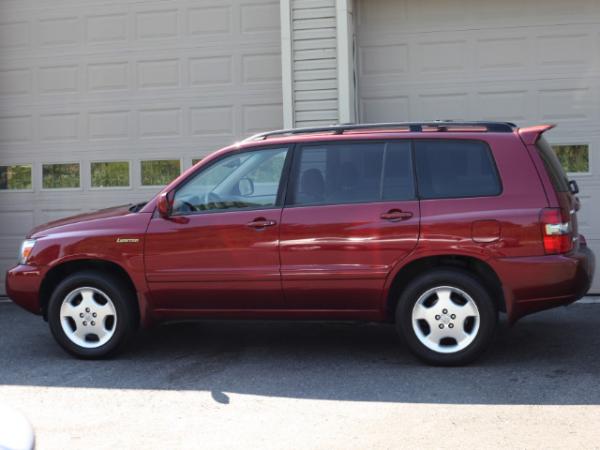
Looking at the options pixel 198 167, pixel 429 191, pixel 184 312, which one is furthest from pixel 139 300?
pixel 429 191

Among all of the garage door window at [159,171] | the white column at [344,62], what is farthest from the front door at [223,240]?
the garage door window at [159,171]

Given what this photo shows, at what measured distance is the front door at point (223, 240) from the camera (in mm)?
6457

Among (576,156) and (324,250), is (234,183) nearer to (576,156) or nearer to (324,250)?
(324,250)

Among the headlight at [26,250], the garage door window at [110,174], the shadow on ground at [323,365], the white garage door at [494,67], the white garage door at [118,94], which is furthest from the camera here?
the garage door window at [110,174]

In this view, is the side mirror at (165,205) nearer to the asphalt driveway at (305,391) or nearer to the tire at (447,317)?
the asphalt driveway at (305,391)

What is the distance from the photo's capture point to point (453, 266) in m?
6.35

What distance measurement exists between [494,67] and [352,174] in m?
3.63

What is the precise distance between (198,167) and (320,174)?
0.90m

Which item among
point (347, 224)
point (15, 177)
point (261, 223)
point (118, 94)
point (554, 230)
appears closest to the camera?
point (554, 230)

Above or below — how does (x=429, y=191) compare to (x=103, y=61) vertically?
below

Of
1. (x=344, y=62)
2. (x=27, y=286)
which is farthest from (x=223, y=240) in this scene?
(x=344, y=62)

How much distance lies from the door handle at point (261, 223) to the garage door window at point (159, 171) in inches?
149

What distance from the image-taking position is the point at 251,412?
531cm

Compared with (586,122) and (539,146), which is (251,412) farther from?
(586,122)
